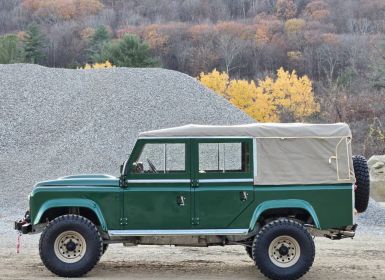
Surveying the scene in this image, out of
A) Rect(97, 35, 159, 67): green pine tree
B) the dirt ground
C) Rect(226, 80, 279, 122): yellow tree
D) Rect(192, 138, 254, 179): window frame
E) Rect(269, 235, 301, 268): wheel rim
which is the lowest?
the dirt ground

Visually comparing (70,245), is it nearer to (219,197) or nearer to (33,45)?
(219,197)

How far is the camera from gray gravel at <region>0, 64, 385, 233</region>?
25.9m

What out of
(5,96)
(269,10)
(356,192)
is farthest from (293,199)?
(269,10)

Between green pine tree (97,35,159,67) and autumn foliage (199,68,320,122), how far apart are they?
613 centimetres

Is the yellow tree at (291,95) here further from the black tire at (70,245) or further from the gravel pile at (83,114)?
the black tire at (70,245)

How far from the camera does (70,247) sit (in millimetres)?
9898

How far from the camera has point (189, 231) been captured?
32.2ft

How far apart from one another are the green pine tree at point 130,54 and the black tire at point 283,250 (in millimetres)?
49189

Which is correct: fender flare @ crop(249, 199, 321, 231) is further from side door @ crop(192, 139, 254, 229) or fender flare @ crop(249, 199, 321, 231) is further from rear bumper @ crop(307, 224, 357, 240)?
rear bumper @ crop(307, 224, 357, 240)

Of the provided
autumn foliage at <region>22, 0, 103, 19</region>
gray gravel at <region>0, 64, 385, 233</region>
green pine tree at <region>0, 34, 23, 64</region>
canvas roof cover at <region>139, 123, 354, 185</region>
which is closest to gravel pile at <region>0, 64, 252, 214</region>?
gray gravel at <region>0, 64, 385, 233</region>

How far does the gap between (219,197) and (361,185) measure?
2115 millimetres

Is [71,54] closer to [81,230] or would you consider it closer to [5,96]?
[5,96]

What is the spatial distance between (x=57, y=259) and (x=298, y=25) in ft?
364

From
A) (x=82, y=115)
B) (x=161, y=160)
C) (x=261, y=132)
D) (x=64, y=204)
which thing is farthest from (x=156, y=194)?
(x=82, y=115)
